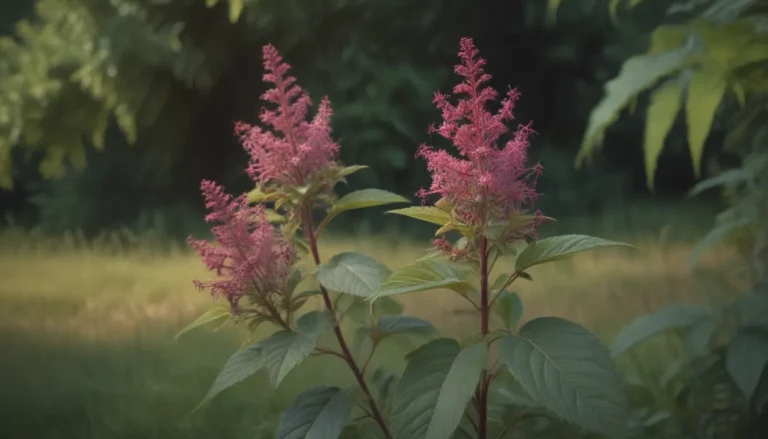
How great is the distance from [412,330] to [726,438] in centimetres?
80

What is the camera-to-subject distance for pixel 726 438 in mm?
1735

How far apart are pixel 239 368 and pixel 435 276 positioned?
1.24 feet

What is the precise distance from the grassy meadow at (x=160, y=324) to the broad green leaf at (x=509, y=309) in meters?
0.78

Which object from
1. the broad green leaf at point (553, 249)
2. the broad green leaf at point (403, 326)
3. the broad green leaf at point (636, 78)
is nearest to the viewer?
the broad green leaf at point (636, 78)

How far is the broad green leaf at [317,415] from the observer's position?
4.42 feet

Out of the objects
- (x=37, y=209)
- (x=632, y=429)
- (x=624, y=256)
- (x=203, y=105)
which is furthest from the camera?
(x=37, y=209)

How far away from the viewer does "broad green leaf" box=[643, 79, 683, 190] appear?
2.68ft

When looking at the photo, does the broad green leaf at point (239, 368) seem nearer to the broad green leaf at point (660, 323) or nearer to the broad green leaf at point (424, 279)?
the broad green leaf at point (424, 279)

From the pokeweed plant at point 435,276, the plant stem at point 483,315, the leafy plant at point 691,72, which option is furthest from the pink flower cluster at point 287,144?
the leafy plant at point 691,72

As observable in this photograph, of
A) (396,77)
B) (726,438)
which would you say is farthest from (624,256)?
(396,77)

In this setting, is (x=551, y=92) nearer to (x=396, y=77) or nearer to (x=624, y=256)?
(x=396, y=77)

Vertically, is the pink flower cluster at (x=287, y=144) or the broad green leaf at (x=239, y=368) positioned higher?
the pink flower cluster at (x=287, y=144)

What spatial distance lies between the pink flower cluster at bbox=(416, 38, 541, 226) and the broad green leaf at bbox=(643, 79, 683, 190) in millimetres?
303

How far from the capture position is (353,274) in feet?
4.30
